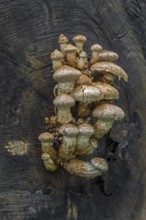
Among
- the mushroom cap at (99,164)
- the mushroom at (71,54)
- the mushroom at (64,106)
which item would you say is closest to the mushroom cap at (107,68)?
the mushroom at (71,54)

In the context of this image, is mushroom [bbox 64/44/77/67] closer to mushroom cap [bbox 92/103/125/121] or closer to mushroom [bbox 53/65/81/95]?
mushroom [bbox 53/65/81/95]

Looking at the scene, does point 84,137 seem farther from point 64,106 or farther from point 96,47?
point 96,47

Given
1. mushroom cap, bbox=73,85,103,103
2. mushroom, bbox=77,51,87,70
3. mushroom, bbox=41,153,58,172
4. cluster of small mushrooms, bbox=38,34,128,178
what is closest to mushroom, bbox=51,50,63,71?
cluster of small mushrooms, bbox=38,34,128,178

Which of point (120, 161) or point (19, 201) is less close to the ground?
point (120, 161)

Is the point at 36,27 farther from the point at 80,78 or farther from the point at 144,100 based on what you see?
the point at 144,100

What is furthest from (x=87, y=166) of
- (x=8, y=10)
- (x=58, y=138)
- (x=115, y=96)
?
(x=8, y=10)

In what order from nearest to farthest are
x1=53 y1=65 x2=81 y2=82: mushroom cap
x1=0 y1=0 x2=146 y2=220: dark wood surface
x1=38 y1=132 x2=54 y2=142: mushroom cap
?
x1=53 y1=65 x2=81 y2=82: mushroom cap
x1=38 y1=132 x2=54 y2=142: mushroom cap
x1=0 y1=0 x2=146 y2=220: dark wood surface

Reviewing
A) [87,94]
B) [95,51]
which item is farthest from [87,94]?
[95,51]
